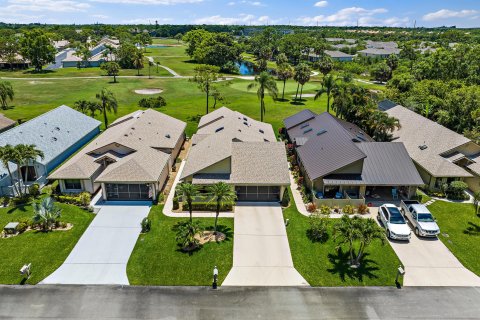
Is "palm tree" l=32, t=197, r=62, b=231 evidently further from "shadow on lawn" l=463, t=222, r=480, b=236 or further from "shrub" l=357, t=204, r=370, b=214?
"shadow on lawn" l=463, t=222, r=480, b=236

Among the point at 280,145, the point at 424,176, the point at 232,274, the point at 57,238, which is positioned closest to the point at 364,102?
the point at 424,176

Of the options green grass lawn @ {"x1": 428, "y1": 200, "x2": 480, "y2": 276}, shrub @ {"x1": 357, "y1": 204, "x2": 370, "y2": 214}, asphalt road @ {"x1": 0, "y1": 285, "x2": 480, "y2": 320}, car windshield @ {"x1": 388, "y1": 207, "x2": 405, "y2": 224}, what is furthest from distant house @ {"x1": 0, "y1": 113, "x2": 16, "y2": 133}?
green grass lawn @ {"x1": 428, "y1": 200, "x2": 480, "y2": 276}

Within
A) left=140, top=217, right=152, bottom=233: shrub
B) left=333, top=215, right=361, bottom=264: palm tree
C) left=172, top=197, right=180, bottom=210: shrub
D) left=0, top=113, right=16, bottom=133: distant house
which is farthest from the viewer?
left=0, top=113, right=16, bottom=133: distant house

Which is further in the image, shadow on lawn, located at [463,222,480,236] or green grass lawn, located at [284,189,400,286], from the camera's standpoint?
shadow on lawn, located at [463,222,480,236]

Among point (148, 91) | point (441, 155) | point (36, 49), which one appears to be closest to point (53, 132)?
point (148, 91)

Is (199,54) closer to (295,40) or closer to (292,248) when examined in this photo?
(295,40)

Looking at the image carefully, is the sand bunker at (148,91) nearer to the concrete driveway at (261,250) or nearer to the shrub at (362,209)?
the concrete driveway at (261,250)

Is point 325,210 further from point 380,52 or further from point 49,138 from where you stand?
point 380,52
